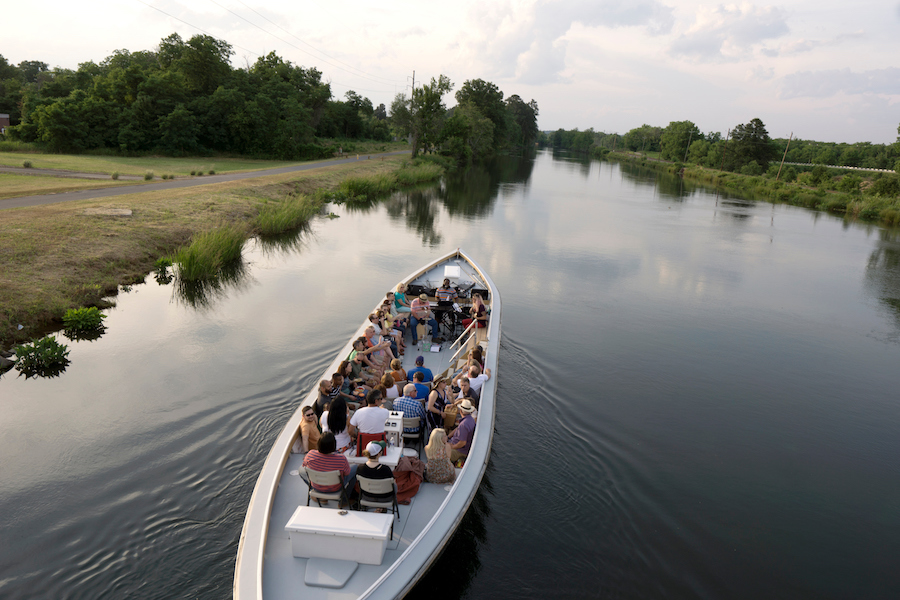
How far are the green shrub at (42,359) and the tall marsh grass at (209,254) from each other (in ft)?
20.5

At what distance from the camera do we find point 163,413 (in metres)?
9.65

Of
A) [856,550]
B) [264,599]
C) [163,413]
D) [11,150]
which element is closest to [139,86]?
[11,150]

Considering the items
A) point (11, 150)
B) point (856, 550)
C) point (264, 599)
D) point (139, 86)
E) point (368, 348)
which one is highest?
point (139, 86)

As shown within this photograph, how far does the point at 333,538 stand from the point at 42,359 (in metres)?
9.59

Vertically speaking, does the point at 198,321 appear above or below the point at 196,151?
below

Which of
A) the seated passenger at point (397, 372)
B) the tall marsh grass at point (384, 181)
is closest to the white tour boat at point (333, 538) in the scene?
the seated passenger at point (397, 372)

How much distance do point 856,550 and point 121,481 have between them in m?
11.1

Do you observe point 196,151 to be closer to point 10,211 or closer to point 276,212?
point 276,212

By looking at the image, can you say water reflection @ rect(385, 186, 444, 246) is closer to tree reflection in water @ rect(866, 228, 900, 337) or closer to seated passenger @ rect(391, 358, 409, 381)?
seated passenger @ rect(391, 358, 409, 381)

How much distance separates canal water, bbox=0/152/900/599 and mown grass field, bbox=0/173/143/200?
11.8 m

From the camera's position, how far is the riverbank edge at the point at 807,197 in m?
44.0

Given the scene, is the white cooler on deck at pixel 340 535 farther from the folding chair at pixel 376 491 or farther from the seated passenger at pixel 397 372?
the seated passenger at pixel 397 372

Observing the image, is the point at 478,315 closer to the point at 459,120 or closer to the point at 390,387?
the point at 390,387

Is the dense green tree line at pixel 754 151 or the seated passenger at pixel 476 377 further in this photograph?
the dense green tree line at pixel 754 151
